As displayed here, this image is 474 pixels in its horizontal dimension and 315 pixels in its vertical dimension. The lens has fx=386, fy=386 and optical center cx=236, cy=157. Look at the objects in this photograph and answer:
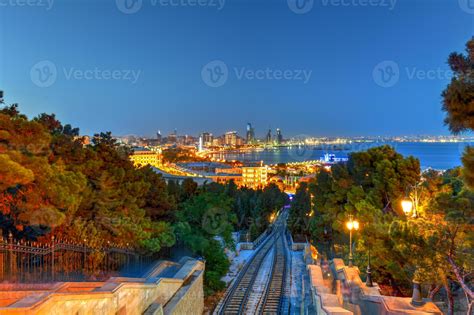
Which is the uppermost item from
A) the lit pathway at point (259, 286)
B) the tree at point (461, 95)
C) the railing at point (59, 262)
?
the tree at point (461, 95)

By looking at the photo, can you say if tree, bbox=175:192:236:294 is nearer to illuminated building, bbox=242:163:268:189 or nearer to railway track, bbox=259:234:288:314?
railway track, bbox=259:234:288:314

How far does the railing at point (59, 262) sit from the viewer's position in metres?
6.43

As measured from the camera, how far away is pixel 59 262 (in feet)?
24.3

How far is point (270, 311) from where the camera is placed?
10.8 meters

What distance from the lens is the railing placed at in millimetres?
Result: 6434

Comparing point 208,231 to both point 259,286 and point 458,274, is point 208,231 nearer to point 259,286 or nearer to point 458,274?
point 259,286

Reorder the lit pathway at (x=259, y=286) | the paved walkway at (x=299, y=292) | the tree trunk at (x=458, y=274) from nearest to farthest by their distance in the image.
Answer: the tree trunk at (x=458, y=274), the paved walkway at (x=299, y=292), the lit pathway at (x=259, y=286)

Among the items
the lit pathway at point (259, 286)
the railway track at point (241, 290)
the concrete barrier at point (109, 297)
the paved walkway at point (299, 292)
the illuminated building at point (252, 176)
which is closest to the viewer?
the concrete barrier at point (109, 297)

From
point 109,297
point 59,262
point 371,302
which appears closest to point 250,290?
point 371,302

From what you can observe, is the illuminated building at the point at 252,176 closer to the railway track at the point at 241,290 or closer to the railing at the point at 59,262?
the railway track at the point at 241,290

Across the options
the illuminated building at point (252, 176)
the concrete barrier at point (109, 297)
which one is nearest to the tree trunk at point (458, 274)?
the concrete barrier at point (109, 297)

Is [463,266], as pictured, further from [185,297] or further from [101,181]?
[101,181]

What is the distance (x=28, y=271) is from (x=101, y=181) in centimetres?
306

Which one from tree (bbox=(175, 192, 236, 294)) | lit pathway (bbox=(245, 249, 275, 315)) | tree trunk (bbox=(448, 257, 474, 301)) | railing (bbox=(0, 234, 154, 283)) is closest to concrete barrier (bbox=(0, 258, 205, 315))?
railing (bbox=(0, 234, 154, 283))
